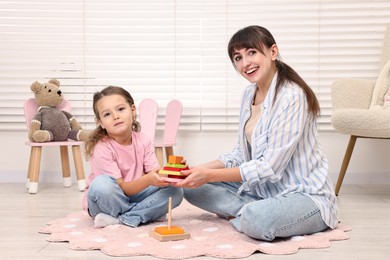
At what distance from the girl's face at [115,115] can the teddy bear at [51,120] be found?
2.90 ft

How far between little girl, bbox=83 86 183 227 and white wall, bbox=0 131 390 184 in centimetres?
109

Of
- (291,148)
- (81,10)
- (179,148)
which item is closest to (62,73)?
(81,10)

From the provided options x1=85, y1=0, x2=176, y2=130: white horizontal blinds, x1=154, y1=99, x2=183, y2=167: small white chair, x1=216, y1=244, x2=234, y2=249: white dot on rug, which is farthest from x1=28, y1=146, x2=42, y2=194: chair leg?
x1=216, y1=244, x2=234, y2=249: white dot on rug

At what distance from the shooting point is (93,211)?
191 cm

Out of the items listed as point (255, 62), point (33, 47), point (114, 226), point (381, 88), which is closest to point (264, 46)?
point (255, 62)

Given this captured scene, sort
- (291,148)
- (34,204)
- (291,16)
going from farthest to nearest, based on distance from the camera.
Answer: (291,16), (34,204), (291,148)

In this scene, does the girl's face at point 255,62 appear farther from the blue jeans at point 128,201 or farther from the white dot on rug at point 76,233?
the white dot on rug at point 76,233

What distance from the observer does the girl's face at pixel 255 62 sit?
5.92ft

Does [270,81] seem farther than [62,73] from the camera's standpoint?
No

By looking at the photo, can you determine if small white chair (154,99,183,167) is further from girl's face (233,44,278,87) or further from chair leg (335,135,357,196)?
girl's face (233,44,278,87)

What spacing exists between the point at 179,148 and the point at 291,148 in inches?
55.5

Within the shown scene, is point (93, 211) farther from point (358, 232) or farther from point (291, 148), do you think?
point (358, 232)

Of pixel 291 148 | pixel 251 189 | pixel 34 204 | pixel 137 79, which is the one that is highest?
pixel 137 79

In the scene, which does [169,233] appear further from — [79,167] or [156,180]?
[79,167]
